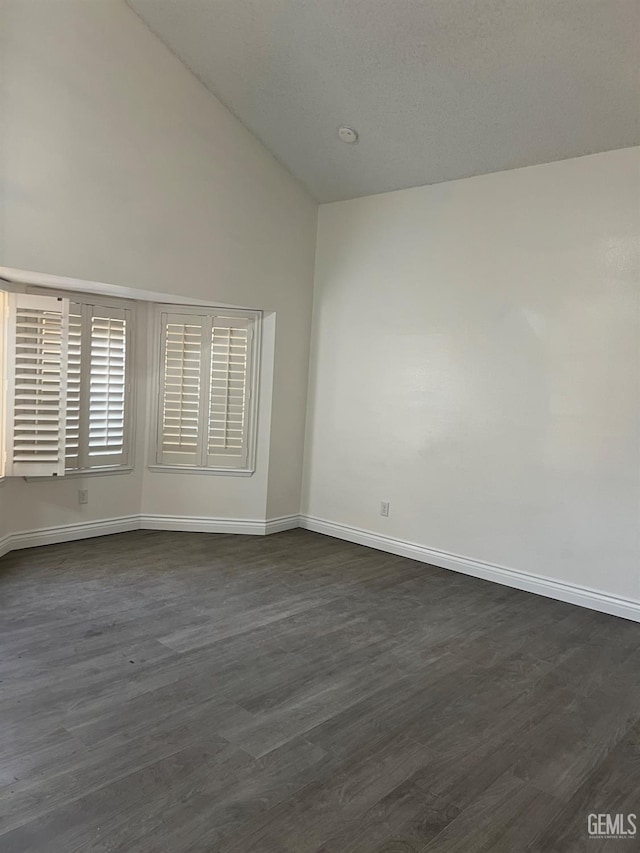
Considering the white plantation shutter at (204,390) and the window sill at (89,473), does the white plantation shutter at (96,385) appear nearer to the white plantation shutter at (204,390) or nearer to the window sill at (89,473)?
the window sill at (89,473)

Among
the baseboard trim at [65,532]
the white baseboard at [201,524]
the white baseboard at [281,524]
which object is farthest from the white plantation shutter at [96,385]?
the white baseboard at [281,524]

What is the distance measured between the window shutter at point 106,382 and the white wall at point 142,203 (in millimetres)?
299

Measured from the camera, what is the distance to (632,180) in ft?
12.5

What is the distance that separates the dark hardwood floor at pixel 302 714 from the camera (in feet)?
6.44

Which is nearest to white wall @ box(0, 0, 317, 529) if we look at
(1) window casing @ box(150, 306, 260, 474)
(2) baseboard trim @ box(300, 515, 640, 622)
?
(1) window casing @ box(150, 306, 260, 474)

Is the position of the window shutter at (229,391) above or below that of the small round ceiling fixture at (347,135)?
below

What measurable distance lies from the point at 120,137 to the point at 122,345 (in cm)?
155

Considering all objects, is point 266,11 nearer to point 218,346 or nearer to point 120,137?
point 120,137

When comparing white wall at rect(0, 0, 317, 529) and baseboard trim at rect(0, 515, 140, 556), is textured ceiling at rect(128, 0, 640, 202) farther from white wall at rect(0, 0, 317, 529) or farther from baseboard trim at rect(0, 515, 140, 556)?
baseboard trim at rect(0, 515, 140, 556)

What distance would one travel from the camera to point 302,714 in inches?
102

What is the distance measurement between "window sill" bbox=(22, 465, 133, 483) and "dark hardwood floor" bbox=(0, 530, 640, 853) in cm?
59

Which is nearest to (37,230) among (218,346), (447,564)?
(218,346)

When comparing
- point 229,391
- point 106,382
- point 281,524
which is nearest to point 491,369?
point 229,391

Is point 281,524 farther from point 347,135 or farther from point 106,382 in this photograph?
point 347,135
